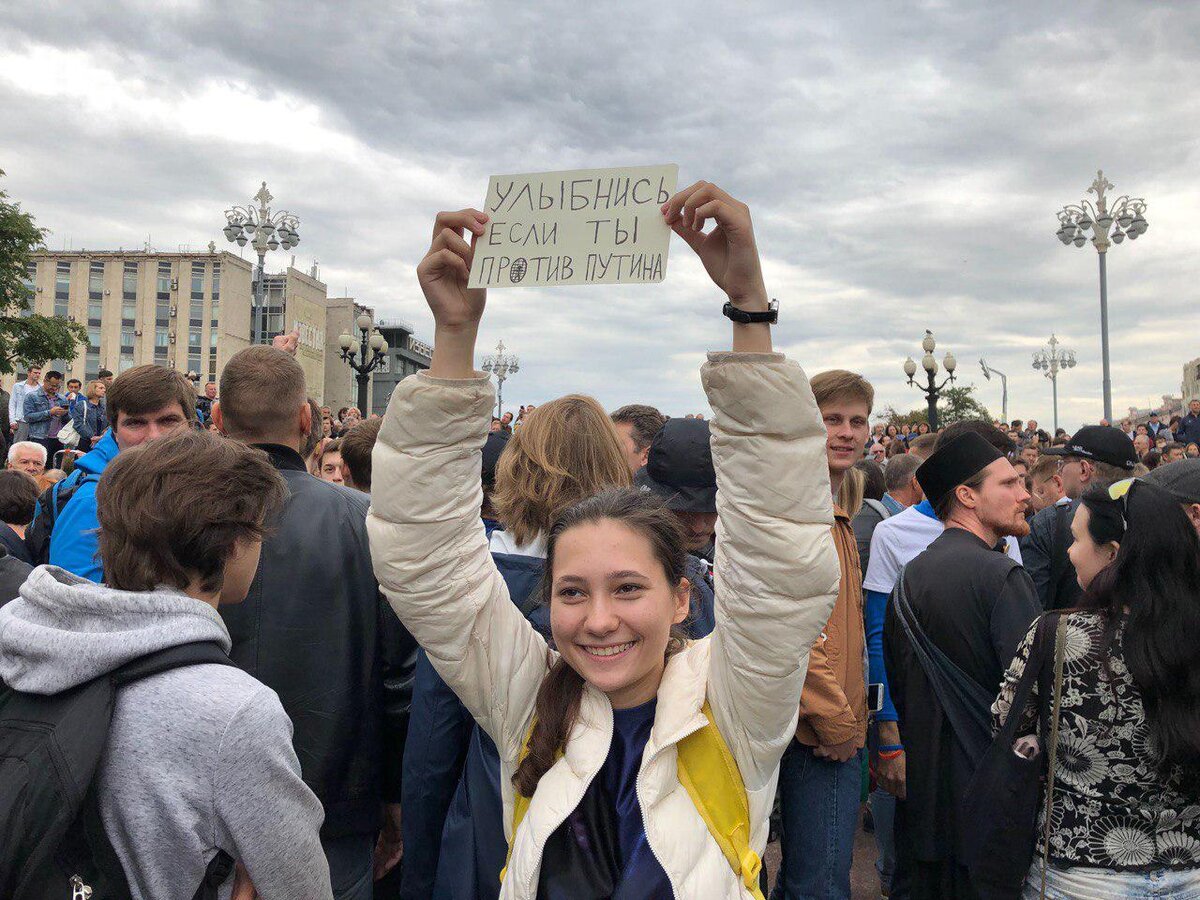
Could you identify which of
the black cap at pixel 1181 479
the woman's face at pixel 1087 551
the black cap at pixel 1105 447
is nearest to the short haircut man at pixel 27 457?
the woman's face at pixel 1087 551

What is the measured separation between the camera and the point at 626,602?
1864mm

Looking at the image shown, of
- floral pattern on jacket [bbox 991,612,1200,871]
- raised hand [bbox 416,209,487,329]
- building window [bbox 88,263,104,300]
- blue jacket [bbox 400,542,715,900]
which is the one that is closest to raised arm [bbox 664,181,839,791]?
raised hand [bbox 416,209,487,329]

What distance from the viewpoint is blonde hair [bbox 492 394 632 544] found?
2744 mm

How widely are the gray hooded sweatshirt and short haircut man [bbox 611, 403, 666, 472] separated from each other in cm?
296

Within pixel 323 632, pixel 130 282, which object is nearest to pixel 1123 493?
pixel 323 632

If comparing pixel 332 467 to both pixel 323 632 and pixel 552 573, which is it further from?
pixel 552 573

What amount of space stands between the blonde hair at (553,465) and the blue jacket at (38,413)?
13507mm

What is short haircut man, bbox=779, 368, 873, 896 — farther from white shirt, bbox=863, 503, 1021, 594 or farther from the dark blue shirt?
→ the dark blue shirt

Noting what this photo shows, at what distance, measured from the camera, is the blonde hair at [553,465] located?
2744 mm

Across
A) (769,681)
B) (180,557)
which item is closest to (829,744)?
(769,681)

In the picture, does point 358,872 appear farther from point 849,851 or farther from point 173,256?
point 173,256

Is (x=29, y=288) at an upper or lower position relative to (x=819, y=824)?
upper

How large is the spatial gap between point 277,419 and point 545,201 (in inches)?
56.9

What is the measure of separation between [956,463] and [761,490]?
7.77ft
